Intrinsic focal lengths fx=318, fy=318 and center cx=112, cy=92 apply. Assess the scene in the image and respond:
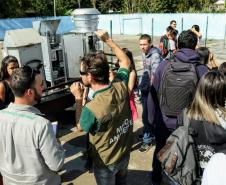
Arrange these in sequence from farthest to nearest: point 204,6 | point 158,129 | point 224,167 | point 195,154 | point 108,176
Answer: point 204,6 < point 158,129 < point 108,176 < point 195,154 < point 224,167

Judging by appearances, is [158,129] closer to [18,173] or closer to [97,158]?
[97,158]

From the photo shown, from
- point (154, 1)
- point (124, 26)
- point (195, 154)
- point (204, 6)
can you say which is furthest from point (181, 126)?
point (204, 6)

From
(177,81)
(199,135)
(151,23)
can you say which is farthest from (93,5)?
(199,135)

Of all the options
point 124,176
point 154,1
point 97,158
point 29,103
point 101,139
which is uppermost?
point 154,1

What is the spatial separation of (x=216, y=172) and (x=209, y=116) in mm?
858

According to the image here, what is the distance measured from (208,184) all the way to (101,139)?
115 cm

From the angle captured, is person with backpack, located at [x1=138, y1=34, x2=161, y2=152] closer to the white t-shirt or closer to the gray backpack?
the gray backpack

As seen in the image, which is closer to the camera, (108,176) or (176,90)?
(108,176)

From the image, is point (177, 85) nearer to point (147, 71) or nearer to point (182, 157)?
point (182, 157)

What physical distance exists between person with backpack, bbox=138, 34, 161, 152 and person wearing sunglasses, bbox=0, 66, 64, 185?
10.3ft

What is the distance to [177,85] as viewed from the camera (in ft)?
11.5

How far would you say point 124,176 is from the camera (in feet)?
10.4

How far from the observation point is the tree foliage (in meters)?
35.4

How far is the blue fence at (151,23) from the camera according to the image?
24.6 metres
